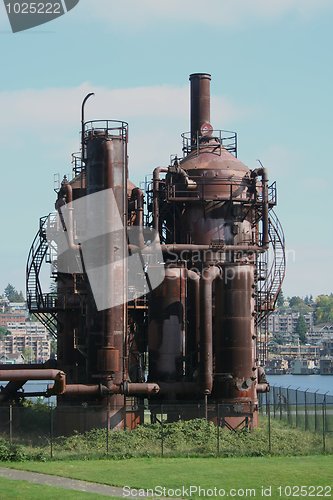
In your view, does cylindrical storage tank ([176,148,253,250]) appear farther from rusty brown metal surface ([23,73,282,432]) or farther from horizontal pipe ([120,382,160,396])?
horizontal pipe ([120,382,160,396])

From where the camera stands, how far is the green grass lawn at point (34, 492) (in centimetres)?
3434

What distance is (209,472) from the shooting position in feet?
132

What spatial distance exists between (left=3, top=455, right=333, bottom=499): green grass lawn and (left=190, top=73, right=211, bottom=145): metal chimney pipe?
25.2 metres

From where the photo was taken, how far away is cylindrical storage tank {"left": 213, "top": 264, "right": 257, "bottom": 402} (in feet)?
180

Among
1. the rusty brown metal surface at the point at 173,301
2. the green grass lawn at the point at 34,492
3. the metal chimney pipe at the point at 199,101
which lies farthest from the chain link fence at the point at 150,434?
the metal chimney pipe at the point at 199,101

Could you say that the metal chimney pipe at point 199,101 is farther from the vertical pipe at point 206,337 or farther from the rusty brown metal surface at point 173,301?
the vertical pipe at point 206,337

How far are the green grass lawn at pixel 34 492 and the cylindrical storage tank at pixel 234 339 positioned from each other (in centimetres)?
1918

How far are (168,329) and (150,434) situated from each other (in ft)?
22.6

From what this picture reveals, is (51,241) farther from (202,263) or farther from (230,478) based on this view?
(230,478)

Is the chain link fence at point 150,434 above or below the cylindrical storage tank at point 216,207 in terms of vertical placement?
below

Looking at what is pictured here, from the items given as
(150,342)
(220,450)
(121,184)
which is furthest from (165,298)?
(220,450)

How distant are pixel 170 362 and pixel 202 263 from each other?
219 inches

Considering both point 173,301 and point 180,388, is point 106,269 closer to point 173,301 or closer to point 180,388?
point 173,301

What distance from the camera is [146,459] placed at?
44812 mm
